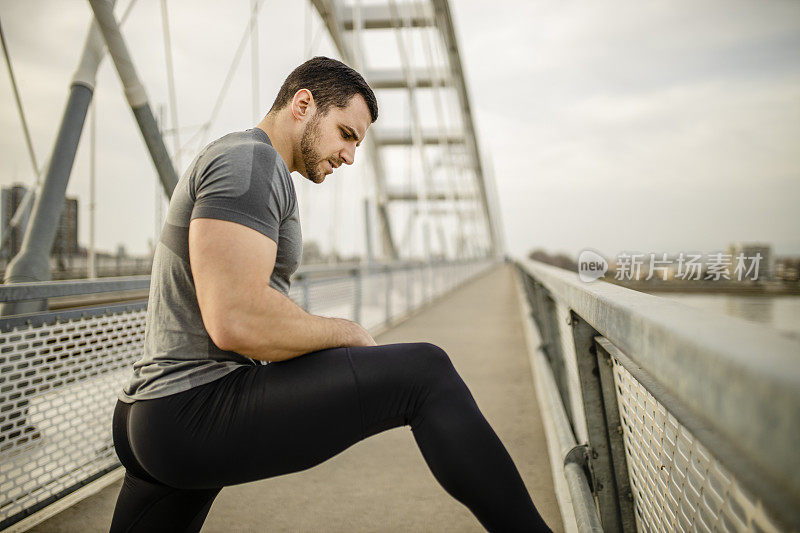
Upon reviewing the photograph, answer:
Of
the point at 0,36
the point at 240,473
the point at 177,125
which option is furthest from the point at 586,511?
the point at 177,125

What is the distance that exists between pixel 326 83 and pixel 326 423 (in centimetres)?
76

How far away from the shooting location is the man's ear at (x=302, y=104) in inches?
46.9

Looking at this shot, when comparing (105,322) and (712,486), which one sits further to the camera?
(105,322)

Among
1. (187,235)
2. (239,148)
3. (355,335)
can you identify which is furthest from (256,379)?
(239,148)

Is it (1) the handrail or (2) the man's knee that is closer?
(2) the man's knee

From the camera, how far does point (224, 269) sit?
2.97ft

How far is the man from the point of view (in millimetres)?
921

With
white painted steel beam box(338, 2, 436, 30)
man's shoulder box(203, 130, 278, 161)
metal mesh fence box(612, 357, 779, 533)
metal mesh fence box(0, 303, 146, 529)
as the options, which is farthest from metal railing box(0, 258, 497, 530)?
white painted steel beam box(338, 2, 436, 30)

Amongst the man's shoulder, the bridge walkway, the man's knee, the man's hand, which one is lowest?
the bridge walkway

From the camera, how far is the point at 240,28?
641 centimetres

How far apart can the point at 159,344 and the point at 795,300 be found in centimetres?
206

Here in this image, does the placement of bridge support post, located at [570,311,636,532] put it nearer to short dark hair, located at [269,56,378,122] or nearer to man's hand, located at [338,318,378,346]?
man's hand, located at [338,318,378,346]


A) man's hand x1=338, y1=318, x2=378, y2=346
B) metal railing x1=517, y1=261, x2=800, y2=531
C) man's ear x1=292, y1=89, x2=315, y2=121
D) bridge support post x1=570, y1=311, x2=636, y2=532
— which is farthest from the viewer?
bridge support post x1=570, y1=311, x2=636, y2=532

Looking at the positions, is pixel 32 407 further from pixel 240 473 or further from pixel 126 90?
pixel 126 90
